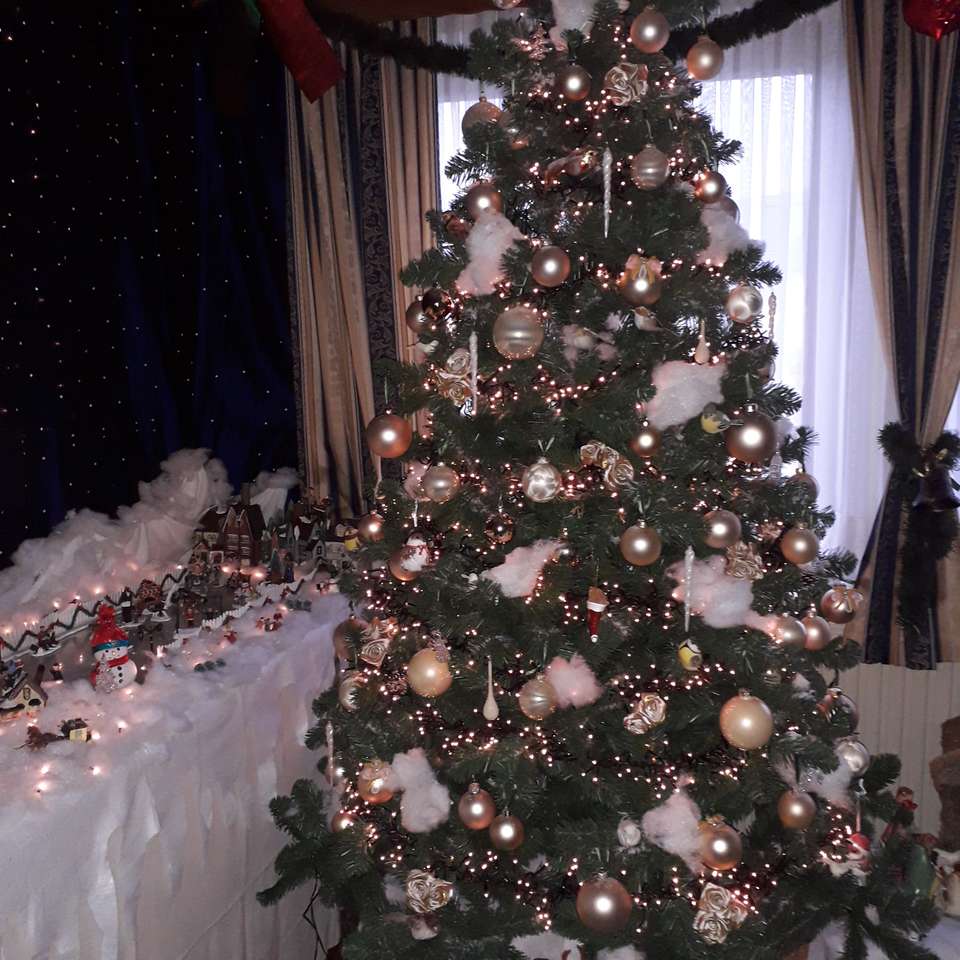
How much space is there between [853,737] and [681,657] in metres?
0.67

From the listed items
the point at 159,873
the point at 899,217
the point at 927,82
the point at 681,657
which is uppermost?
the point at 927,82

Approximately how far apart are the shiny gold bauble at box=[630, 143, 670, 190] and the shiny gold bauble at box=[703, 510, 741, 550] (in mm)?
654

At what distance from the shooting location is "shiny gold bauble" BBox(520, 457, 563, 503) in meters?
1.63

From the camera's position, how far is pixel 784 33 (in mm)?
3010

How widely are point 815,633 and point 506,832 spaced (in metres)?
0.83

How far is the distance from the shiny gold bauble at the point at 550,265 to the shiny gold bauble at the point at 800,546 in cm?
76

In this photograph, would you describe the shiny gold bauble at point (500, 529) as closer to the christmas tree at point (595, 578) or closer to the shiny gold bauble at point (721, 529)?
the christmas tree at point (595, 578)

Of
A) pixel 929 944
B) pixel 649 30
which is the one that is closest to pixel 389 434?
pixel 649 30

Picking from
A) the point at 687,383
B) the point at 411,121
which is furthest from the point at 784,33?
the point at 687,383

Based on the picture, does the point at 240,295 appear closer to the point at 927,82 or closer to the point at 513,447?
the point at 513,447

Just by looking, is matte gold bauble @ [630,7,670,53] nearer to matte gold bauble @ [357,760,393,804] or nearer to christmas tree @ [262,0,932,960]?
christmas tree @ [262,0,932,960]

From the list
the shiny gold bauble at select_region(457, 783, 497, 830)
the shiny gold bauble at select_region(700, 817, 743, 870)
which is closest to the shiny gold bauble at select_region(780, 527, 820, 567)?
the shiny gold bauble at select_region(700, 817, 743, 870)

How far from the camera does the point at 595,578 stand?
1.70m

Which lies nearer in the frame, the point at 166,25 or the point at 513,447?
the point at 513,447
